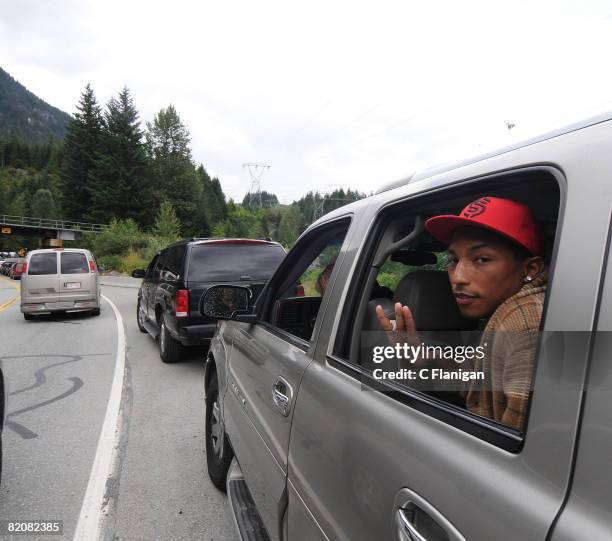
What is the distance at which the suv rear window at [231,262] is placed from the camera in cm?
656

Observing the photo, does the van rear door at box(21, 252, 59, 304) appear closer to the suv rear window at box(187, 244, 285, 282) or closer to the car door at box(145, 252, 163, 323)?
the car door at box(145, 252, 163, 323)

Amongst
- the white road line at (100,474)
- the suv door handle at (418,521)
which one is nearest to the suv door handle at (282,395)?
the suv door handle at (418,521)

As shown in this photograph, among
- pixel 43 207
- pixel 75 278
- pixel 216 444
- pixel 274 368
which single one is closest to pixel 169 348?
pixel 216 444

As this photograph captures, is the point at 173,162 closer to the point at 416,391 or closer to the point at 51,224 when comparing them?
the point at 51,224

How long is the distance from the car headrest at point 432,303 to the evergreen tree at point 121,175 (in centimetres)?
7542

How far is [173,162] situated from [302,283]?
80.1 metres

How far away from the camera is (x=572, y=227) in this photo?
36.2 inches

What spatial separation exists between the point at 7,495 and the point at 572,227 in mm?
3872

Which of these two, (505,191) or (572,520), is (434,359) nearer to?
(505,191)

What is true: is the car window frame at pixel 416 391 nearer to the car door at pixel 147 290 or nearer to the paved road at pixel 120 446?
the paved road at pixel 120 446

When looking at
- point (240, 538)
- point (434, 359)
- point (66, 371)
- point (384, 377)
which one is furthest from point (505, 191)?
point (66, 371)

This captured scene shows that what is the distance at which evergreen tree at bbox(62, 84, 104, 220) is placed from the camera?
77.5m

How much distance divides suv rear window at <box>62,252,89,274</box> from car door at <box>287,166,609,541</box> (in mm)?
12536

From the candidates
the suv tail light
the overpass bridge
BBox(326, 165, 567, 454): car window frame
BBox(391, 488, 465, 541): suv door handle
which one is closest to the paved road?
the suv tail light
